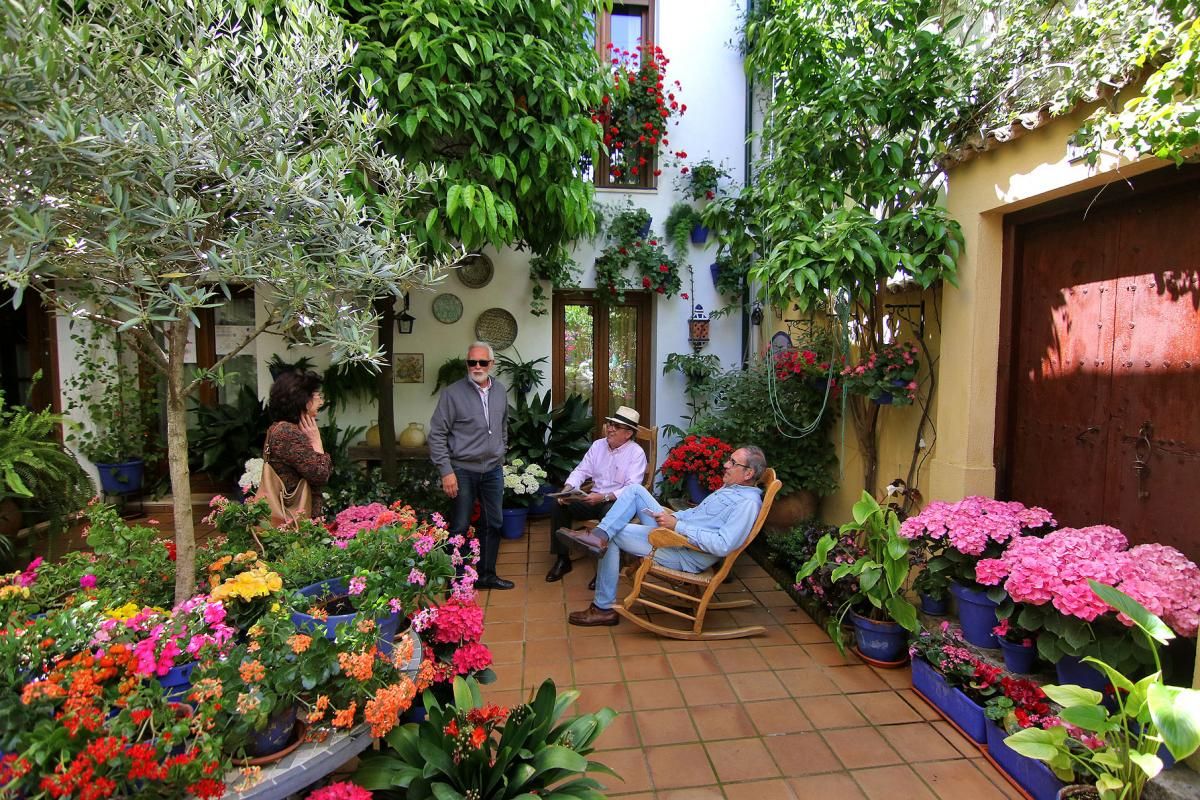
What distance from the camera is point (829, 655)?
3.18 meters

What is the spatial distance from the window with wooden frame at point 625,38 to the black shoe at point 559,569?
3.53 meters

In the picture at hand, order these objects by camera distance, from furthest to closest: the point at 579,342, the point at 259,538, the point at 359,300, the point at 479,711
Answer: the point at 579,342, the point at 259,538, the point at 359,300, the point at 479,711

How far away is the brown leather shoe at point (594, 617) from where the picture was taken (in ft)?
11.5

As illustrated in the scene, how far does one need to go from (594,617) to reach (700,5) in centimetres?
560

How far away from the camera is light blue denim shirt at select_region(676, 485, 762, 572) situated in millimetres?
3252

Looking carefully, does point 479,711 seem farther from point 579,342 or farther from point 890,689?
point 579,342

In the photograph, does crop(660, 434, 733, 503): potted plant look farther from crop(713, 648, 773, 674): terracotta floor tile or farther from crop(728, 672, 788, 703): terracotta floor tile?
crop(728, 672, 788, 703): terracotta floor tile

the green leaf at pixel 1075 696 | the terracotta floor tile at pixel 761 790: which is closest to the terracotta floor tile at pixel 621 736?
the terracotta floor tile at pixel 761 790

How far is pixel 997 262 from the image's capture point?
10.2ft

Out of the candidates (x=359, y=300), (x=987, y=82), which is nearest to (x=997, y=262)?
(x=987, y=82)

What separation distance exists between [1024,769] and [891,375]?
199 centimetres

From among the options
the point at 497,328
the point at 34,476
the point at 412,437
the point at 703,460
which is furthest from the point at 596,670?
the point at 497,328

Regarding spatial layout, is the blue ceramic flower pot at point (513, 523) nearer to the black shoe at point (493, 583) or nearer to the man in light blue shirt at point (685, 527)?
the black shoe at point (493, 583)

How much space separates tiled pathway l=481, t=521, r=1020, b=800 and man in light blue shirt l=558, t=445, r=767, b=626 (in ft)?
0.76
